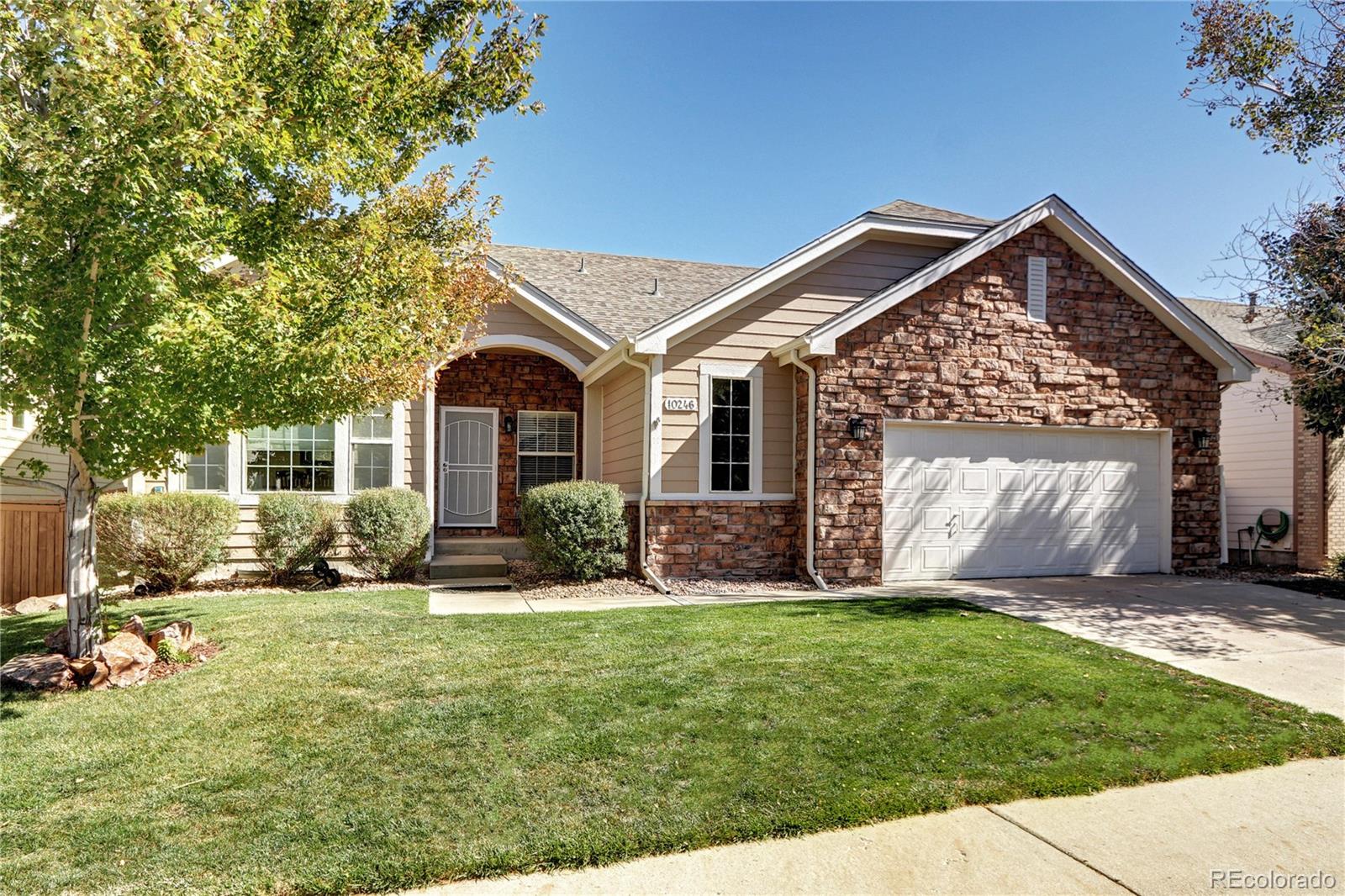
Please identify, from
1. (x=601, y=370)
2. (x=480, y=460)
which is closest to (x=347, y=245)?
(x=601, y=370)

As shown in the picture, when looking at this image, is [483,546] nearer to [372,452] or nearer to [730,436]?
[372,452]

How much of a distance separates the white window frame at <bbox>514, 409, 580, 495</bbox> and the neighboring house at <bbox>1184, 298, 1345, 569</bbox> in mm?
10615

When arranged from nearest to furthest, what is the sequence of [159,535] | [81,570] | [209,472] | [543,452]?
[81,570] → [159,535] → [209,472] → [543,452]

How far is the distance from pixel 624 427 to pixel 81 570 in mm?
6666

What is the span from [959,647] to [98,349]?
6563mm

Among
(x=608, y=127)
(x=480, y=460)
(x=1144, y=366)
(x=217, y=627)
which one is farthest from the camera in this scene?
(x=480, y=460)

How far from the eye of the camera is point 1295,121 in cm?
1060

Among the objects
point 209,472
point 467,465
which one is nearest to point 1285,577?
point 467,465

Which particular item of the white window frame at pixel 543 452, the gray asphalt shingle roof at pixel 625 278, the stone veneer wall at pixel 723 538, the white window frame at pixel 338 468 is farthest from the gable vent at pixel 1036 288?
the white window frame at pixel 338 468

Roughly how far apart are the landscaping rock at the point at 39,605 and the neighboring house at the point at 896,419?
1964 mm

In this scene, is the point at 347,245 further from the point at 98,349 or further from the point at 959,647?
the point at 959,647

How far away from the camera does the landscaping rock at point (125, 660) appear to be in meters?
5.57

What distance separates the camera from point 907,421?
10188 millimetres

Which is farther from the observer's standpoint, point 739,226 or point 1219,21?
point 739,226
